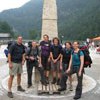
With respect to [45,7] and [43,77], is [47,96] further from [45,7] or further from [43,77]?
[45,7]

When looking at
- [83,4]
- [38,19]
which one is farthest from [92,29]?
[38,19]

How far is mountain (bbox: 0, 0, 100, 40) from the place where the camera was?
109m

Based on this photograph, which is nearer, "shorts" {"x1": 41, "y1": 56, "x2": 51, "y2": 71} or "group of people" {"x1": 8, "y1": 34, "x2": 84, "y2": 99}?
"group of people" {"x1": 8, "y1": 34, "x2": 84, "y2": 99}

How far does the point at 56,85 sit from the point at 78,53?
2215 mm

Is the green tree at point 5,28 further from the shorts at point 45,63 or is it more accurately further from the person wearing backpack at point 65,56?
the person wearing backpack at point 65,56

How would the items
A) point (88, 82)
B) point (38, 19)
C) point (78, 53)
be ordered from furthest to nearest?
point (38, 19) < point (88, 82) < point (78, 53)

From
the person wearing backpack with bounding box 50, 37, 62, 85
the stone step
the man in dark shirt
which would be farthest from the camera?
the person wearing backpack with bounding box 50, 37, 62, 85

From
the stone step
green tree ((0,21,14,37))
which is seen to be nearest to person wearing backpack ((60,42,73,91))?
the stone step

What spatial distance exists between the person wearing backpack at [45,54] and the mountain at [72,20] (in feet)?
298

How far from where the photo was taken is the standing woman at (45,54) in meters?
11.5

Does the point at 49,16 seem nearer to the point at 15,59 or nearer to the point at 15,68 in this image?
the point at 15,59

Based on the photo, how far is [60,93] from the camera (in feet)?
34.9

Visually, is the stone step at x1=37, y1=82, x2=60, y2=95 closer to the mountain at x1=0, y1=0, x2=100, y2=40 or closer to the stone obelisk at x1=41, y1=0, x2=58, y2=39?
the stone obelisk at x1=41, y1=0, x2=58, y2=39

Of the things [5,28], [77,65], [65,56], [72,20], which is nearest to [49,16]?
[65,56]
